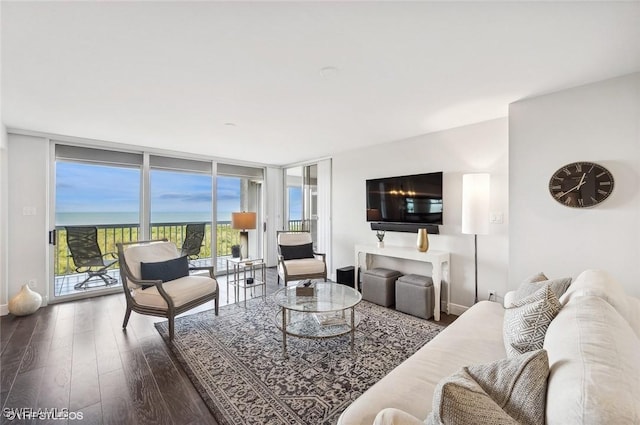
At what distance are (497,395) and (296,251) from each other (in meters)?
3.67

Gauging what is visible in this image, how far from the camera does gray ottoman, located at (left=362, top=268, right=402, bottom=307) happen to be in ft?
11.9

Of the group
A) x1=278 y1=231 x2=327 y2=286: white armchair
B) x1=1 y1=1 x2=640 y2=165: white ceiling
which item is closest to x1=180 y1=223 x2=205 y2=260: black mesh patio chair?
x1=278 y1=231 x2=327 y2=286: white armchair

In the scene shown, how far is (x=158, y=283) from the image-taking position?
2734mm

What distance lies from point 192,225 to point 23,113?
2.64 metres

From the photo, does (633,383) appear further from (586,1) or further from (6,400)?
(6,400)

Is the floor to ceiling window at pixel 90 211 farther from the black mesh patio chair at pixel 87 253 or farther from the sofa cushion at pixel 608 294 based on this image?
the sofa cushion at pixel 608 294

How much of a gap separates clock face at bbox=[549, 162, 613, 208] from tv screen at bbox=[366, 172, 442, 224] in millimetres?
1270

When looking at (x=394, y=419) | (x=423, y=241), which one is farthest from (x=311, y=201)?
(x=394, y=419)

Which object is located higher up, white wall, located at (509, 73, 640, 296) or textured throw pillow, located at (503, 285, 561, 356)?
white wall, located at (509, 73, 640, 296)

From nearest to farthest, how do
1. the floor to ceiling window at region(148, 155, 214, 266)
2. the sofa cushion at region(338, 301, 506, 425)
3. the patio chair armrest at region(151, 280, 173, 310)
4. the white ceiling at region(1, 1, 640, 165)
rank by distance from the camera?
the sofa cushion at region(338, 301, 506, 425), the white ceiling at region(1, 1, 640, 165), the patio chair armrest at region(151, 280, 173, 310), the floor to ceiling window at region(148, 155, 214, 266)

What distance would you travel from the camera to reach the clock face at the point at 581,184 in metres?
2.21

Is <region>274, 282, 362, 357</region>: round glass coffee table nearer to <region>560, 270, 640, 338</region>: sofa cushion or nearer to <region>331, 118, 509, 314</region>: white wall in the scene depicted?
<region>331, 118, 509, 314</region>: white wall

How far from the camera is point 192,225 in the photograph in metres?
→ 5.06

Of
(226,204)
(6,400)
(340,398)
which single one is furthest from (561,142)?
(226,204)
